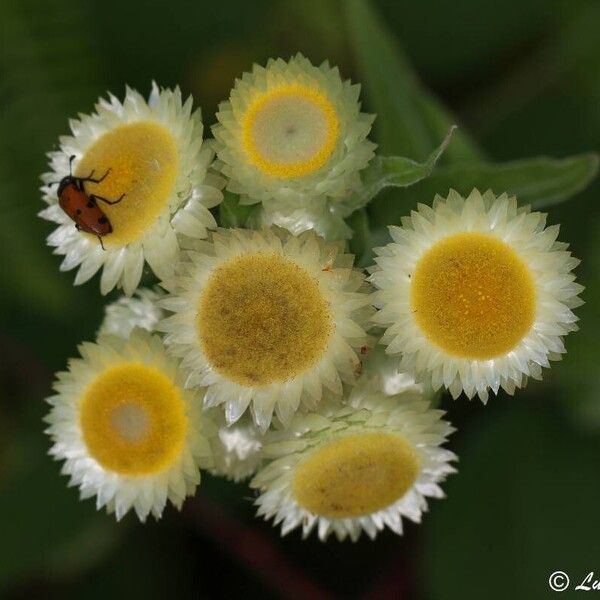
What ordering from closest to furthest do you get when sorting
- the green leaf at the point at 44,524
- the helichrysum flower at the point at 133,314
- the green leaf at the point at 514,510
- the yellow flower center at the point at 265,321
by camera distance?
the yellow flower center at the point at 265,321
the helichrysum flower at the point at 133,314
the green leaf at the point at 514,510
the green leaf at the point at 44,524

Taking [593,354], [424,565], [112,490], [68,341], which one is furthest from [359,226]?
[68,341]

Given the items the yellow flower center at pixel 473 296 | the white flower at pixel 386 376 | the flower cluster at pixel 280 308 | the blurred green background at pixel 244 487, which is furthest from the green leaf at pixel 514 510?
the yellow flower center at pixel 473 296

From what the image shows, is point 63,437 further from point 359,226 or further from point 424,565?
point 424,565

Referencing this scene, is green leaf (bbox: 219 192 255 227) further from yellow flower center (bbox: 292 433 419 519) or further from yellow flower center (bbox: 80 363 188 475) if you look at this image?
yellow flower center (bbox: 292 433 419 519)

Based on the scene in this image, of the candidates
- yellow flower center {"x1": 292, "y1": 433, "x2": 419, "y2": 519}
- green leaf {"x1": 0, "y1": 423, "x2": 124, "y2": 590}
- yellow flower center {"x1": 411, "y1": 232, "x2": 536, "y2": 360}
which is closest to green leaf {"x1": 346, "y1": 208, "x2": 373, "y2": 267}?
yellow flower center {"x1": 411, "y1": 232, "x2": 536, "y2": 360}

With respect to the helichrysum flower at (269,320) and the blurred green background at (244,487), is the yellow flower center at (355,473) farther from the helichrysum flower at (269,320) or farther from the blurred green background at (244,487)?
the blurred green background at (244,487)

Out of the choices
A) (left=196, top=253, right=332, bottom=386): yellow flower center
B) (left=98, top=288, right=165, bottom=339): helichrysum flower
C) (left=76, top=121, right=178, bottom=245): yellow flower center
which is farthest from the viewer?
(left=98, top=288, right=165, bottom=339): helichrysum flower
